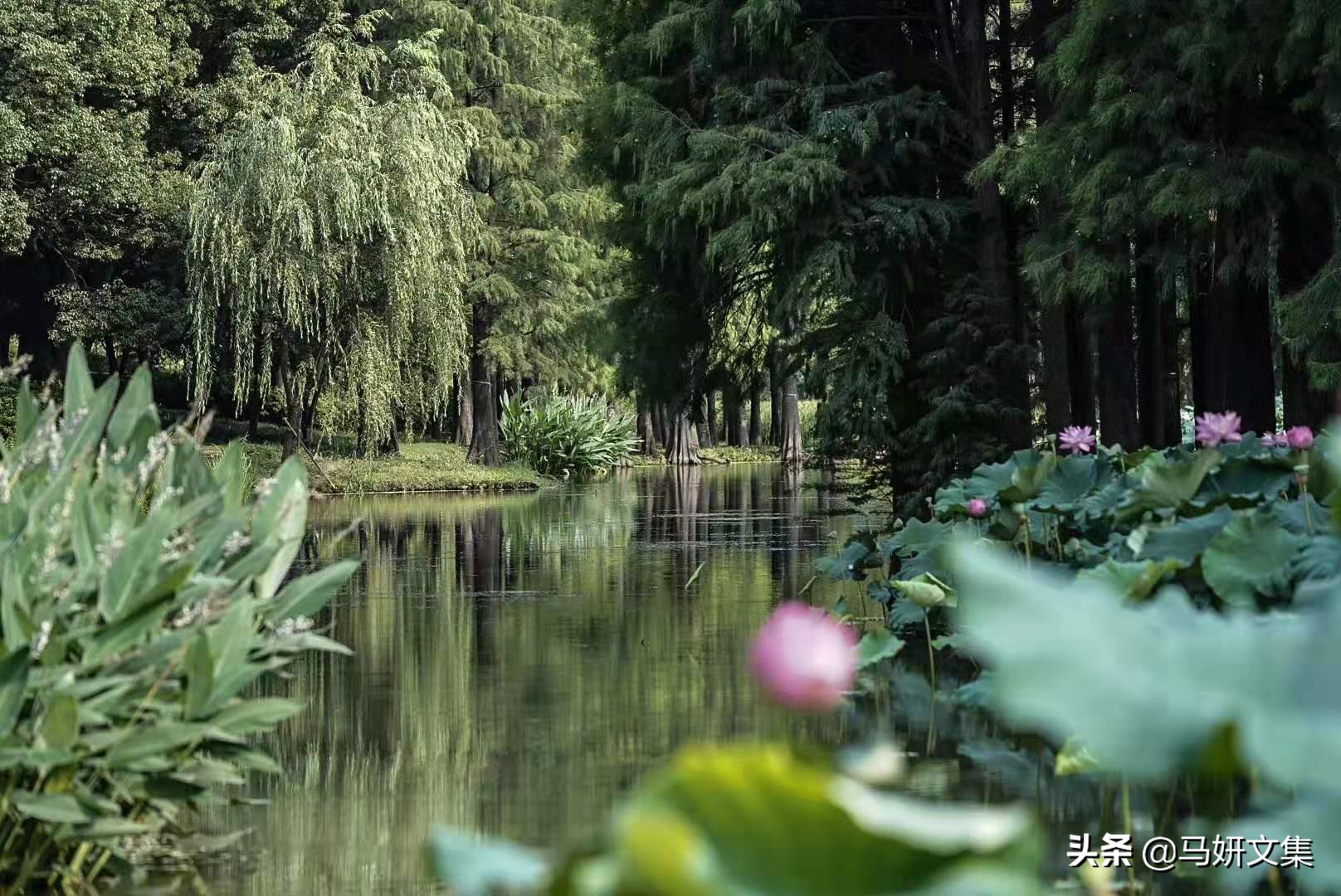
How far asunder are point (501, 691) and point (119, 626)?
3902 millimetres

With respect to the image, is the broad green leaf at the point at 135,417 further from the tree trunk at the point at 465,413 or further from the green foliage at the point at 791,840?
the tree trunk at the point at 465,413

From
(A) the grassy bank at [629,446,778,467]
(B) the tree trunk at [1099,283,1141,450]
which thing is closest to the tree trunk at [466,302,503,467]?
(A) the grassy bank at [629,446,778,467]

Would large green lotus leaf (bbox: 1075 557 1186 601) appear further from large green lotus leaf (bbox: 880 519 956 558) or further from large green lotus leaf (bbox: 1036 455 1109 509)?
large green lotus leaf (bbox: 880 519 956 558)

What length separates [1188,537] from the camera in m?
6.40

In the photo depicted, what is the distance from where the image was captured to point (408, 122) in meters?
27.3

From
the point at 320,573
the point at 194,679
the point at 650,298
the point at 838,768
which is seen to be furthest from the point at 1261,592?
the point at 650,298

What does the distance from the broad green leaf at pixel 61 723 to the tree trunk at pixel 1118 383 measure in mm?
12248

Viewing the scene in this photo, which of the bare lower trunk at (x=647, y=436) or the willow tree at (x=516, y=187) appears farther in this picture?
the bare lower trunk at (x=647, y=436)

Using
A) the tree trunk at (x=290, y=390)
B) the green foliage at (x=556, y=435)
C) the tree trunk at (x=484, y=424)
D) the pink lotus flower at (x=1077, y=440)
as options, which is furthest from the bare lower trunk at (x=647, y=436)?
the pink lotus flower at (x=1077, y=440)

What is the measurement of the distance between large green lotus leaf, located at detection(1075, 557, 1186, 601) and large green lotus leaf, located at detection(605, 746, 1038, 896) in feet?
13.8

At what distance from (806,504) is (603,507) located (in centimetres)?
286

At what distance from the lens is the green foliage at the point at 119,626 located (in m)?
4.15

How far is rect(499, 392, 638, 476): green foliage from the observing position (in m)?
36.3

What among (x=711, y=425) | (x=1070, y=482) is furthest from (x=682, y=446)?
(x=1070, y=482)
